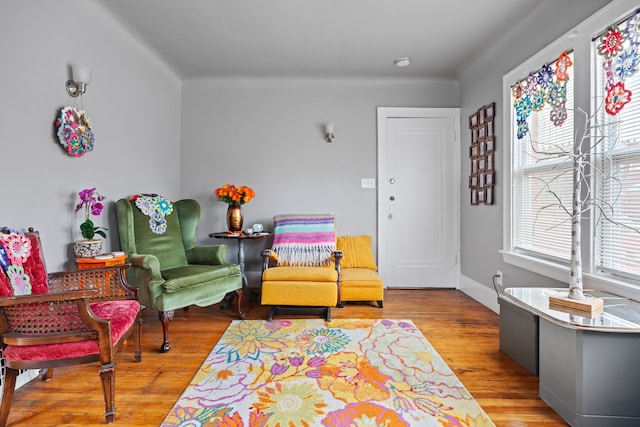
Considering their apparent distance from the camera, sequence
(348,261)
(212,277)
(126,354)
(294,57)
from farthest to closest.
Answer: (348,261) < (294,57) < (212,277) < (126,354)

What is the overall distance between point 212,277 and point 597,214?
8.94ft

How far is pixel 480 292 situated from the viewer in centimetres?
350

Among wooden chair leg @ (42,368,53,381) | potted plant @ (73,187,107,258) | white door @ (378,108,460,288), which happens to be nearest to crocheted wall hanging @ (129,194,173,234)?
potted plant @ (73,187,107,258)

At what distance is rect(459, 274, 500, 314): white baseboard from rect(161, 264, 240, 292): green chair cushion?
2.43 meters

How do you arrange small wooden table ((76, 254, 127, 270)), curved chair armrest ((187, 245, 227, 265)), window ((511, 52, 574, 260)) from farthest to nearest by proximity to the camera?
curved chair armrest ((187, 245, 227, 265)) < window ((511, 52, 574, 260)) < small wooden table ((76, 254, 127, 270))

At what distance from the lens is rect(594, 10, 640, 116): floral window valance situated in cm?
182

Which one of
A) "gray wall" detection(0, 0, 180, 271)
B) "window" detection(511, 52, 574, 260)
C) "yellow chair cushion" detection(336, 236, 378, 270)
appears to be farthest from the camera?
"yellow chair cushion" detection(336, 236, 378, 270)

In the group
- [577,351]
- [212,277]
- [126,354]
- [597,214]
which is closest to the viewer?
[577,351]

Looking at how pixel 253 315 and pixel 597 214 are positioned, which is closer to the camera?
pixel 597 214

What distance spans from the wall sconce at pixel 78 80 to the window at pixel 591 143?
285 centimetres

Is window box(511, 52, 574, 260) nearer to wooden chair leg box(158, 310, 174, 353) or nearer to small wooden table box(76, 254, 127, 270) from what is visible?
wooden chair leg box(158, 310, 174, 353)

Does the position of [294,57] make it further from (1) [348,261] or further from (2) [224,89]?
(1) [348,261]

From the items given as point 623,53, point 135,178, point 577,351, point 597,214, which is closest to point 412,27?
point 623,53

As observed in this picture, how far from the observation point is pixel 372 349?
2.39 metres
